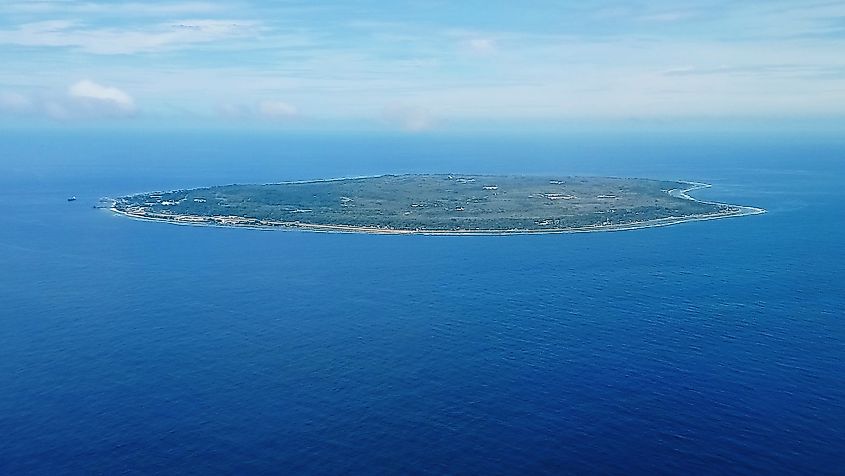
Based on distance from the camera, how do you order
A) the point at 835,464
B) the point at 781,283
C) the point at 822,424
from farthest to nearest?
the point at 781,283 < the point at 822,424 < the point at 835,464

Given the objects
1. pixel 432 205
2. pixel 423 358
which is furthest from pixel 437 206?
pixel 423 358

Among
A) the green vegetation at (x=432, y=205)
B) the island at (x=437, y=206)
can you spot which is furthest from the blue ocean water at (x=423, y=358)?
the green vegetation at (x=432, y=205)

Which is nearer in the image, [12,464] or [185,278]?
[12,464]

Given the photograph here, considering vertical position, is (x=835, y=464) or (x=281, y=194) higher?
(x=281, y=194)

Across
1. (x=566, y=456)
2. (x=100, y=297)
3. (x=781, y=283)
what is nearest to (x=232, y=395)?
(x=566, y=456)

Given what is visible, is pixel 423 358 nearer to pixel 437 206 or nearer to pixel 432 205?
pixel 437 206

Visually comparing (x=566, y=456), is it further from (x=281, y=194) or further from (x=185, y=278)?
(x=281, y=194)
